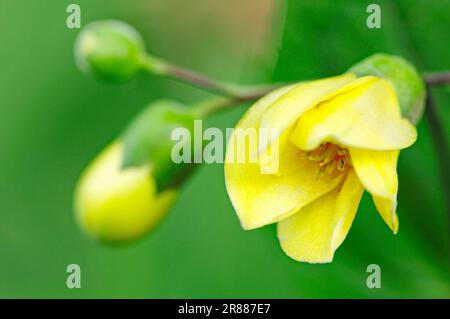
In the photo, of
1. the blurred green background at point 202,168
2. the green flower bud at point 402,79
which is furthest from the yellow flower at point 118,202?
the green flower bud at point 402,79

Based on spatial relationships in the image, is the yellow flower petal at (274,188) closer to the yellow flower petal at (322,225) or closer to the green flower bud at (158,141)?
the yellow flower petal at (322,225)

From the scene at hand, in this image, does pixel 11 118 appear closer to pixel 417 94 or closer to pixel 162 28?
pixel 162 28

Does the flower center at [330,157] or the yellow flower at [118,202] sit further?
the yellow flower at [118,202]

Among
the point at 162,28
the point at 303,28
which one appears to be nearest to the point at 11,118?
the point at 162,28

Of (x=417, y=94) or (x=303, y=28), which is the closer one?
(x=417, y=94)

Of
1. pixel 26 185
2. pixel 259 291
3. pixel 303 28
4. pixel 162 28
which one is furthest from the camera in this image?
pixel 162 28
